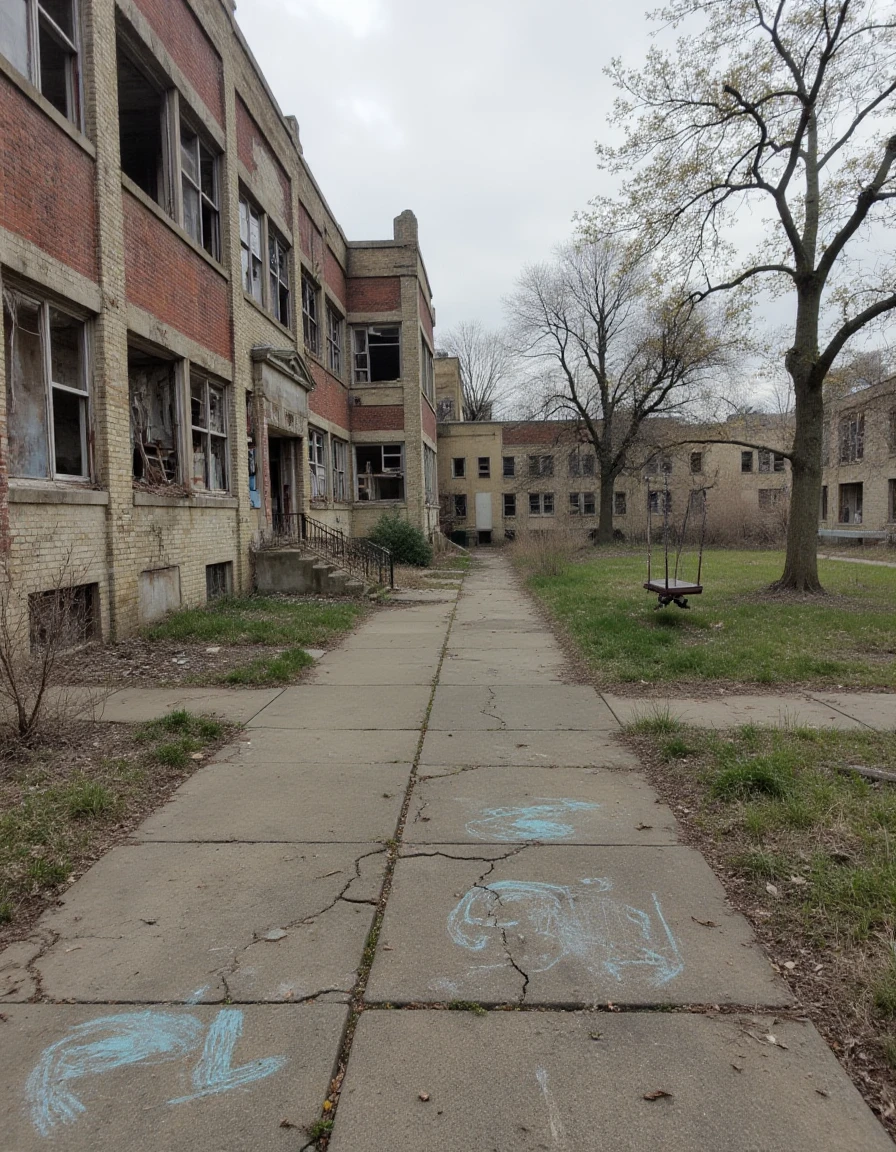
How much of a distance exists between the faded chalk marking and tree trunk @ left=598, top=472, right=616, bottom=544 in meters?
36.5

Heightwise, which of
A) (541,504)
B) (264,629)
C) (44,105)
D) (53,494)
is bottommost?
(264,629)

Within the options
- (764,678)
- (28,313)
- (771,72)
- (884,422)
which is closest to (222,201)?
(28,313)

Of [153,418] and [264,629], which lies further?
[153,418]

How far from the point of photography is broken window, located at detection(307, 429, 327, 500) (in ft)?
68.1

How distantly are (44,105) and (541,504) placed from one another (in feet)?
147

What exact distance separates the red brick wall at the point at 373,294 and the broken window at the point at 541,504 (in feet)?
87.7

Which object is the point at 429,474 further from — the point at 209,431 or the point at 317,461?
the point at 209,431

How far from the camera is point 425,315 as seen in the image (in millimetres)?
30672

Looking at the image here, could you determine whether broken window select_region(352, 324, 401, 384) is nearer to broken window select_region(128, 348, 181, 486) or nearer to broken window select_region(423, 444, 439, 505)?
broken window select_region(423, 444, 439, 505)

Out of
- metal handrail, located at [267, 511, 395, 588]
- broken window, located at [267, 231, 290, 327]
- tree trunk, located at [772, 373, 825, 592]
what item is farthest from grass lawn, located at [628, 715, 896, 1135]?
broken window, located at [267, 231, 290, 327]

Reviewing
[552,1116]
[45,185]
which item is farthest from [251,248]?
[552,1116]

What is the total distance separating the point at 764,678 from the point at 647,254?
9.99 m

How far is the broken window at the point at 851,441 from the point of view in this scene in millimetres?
37438

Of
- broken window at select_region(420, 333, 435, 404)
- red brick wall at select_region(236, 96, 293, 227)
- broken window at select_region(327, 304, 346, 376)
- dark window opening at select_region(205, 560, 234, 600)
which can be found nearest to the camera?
dark window opening at select_region(205, 560, 234, 600)
